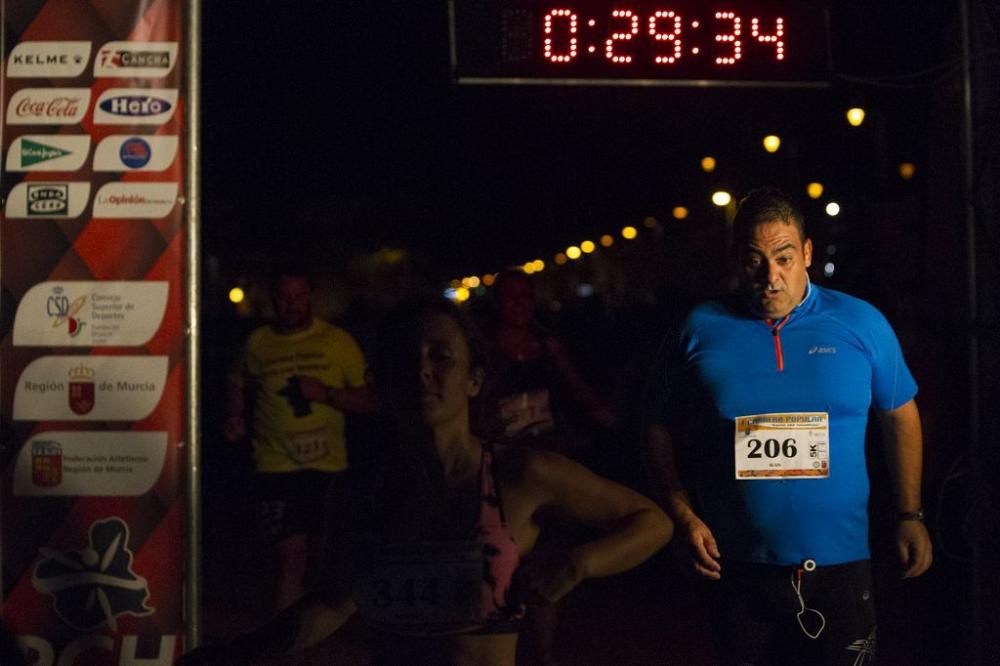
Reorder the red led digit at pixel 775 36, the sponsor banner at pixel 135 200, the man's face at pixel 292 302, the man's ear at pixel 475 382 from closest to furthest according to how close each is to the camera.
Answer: the man's ear at pixel 475 382
the sponsor banner at pixel 135 200
the red led digit at pixel 775 36
the man's face at pixel 292 302

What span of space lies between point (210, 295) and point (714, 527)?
147ft

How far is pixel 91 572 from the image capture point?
5.32 metres

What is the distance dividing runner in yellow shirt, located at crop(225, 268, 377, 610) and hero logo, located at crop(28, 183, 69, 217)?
2.71 m

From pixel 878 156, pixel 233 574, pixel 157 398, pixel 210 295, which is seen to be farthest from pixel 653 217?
pixel 157 398

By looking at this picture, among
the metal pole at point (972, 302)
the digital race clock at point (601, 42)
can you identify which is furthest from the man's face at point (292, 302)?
the metal pole at point (972, 302)

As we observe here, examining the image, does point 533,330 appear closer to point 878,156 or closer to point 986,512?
point 986,512

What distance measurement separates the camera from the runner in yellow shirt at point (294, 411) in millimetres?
Answer: 7855

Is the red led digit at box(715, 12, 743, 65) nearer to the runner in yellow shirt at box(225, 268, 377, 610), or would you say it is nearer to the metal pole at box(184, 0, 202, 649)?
the runner in yellow shirt at box(225, 268, 377, 610)

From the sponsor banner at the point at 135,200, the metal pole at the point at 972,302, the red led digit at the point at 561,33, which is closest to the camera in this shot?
the sponsor banner at the point at 135,200

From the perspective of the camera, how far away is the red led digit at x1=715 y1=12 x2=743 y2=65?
6.92 m

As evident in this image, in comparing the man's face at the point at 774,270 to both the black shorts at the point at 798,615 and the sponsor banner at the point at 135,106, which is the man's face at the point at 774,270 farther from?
the sponsor banner at the point at 135,106

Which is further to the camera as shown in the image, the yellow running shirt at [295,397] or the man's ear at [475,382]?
the yellow running shirt at [295,397]

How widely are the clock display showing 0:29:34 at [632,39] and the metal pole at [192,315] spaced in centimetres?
205

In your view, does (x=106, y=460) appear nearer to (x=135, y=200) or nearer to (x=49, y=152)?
(x=135, y=200)
